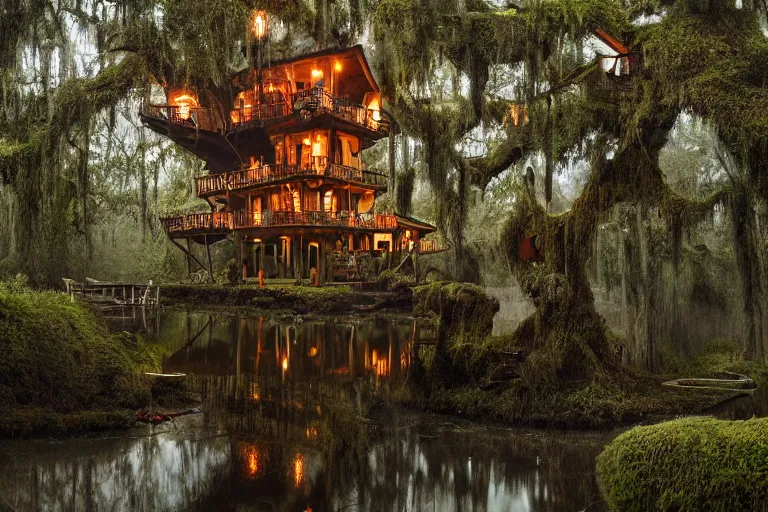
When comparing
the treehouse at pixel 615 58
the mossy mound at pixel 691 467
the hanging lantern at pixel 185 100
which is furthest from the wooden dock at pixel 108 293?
the mossy mound at pixel 691 467

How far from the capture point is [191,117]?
39469mm

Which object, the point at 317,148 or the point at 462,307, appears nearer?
the point at 462,307

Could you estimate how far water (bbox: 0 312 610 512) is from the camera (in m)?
7.35

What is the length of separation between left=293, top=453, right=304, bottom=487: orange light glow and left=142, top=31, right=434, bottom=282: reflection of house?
85.5ft

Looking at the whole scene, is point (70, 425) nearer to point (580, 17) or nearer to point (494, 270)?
point (580, 17)

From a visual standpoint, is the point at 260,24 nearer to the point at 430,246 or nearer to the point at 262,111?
the point at 262,111

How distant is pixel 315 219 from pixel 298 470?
88.9ft

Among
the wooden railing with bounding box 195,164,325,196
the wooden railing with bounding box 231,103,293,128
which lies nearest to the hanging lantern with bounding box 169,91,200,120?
the wooden railing with bounding box 231,103,293,128

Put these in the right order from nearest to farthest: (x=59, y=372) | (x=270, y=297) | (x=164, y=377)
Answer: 1. (x=59, y=372)
2. (x=164, y=377)
3. (x=270, y=297)

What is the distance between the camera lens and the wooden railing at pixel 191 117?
1471 inches

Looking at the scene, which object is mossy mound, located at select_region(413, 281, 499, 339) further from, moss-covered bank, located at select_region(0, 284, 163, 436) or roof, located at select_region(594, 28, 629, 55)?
roof, located at select_region(594, 28, 629, 55)

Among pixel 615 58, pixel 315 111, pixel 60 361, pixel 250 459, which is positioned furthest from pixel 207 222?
pixel 250 459

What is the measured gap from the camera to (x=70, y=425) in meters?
9.95

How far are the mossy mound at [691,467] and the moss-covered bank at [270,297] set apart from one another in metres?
25.5
